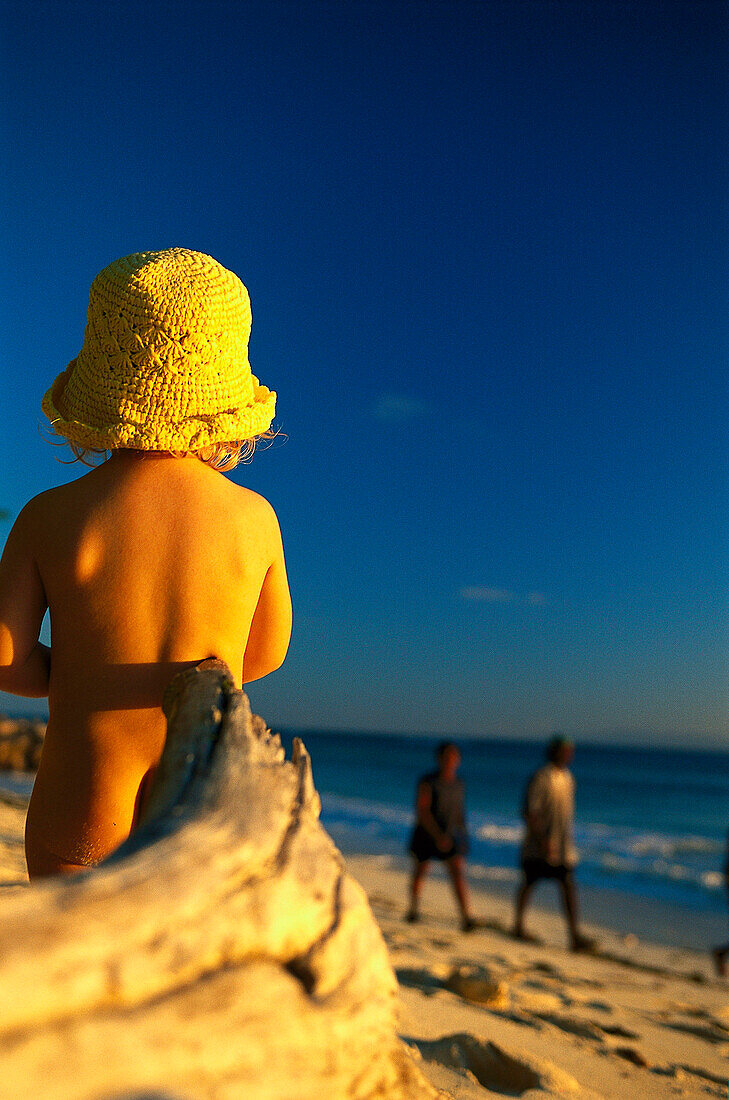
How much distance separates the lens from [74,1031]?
659 millimetres

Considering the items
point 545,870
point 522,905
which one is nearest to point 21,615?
point 545,870

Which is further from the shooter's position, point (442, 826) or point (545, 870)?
point (442, 826)

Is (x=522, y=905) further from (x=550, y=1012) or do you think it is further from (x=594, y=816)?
(x=594, y=816)

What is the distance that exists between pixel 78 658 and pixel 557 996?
178 inches

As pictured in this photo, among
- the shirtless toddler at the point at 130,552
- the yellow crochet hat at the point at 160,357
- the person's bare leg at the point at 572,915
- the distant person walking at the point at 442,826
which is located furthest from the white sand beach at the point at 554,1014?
the yellow crochet hat at the point at 160,357

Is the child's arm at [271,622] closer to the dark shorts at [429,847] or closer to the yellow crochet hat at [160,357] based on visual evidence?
the yellow crochet hat at [160,357]

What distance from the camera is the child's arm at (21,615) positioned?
60.2 inches

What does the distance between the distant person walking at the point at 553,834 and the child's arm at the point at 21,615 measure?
6.28m

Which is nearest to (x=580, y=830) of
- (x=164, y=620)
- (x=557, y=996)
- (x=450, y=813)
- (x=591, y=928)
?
(x=591, y=928)

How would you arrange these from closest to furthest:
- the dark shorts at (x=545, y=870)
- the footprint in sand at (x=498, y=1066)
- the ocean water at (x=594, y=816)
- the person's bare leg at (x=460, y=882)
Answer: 1. the footprint in sand at (x=498, y=1066)
2. the dark shorts at (x=545, y=870)
3. the person's bare leg at (x=460, y=882)
4. the ocean water at (x=594, y=816)

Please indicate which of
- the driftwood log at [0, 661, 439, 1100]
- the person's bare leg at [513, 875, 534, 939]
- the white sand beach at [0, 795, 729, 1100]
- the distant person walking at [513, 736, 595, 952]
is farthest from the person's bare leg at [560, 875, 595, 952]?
the driftwood log at [0, 661, 439, 1100]

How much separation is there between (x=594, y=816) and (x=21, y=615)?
2683 centimetres

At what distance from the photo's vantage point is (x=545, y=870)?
7.21 m

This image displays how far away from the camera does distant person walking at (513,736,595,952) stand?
717cm
